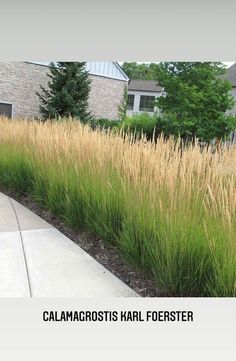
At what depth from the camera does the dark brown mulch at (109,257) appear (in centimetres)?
257

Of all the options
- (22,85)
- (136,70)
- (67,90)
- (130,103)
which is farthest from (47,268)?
(136,70)

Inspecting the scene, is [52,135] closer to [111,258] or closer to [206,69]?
[111,258]

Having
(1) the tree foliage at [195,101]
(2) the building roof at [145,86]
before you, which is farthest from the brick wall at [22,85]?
(2) the building roof at [145,86]

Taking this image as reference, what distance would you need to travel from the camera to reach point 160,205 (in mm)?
2393

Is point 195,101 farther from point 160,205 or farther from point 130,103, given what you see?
point 130,103

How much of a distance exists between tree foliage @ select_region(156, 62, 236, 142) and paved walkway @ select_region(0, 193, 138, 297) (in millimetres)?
10336

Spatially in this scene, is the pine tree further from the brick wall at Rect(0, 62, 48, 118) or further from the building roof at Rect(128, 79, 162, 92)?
the building roof at Rect(128, 79, 162, 92)

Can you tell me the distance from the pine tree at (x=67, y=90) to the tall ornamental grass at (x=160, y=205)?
10925mm

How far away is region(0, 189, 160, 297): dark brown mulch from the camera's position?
257 cm

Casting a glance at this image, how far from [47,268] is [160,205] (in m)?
1.06

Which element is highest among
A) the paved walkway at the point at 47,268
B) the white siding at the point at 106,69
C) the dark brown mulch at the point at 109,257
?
the white siding at the point at 106,69

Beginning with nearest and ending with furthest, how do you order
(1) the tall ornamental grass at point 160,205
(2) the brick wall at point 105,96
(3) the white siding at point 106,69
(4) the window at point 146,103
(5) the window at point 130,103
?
(1) the tall ornamental grass at point 160,205 → (3) the white siding at point 106,69 → (2) the brick wall at point 105,96 → (4) the window at point 146,103 → (5) the window at point 130,103

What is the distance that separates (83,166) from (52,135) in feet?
4.16

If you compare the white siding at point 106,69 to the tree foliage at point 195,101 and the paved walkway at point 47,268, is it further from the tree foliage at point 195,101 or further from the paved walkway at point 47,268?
the paved walkway at point 47,268
